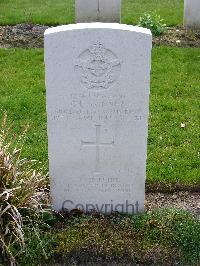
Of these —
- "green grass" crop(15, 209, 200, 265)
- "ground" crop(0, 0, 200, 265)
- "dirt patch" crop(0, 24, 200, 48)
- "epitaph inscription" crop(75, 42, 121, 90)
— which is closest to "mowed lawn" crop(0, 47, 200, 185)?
"ground" crop(0, 0, 200, 265)

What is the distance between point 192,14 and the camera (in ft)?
34.5

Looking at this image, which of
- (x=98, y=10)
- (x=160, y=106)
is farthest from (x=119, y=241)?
(x=98, y=10)

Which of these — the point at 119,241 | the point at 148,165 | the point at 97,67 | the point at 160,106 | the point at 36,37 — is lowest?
the point at 119,241

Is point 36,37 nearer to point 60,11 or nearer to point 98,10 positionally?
point 98,10

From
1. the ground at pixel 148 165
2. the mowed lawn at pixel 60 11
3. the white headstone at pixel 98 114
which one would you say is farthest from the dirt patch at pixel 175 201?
the mowed lawn at pixel 60 11

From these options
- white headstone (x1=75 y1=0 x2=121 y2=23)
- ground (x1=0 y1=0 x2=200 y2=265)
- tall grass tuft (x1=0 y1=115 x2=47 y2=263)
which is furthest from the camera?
white headstone (x1=75 y1=0 x2=121 y2=23)

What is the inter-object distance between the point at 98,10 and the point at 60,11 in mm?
1432

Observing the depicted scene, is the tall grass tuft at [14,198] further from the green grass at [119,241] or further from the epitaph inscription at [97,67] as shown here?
the epitaph inscription at [97,67]

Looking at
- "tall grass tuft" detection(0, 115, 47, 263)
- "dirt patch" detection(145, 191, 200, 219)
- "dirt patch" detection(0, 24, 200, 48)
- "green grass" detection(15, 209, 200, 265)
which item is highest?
"dirt patch" detection(0, 24, 200, 48)

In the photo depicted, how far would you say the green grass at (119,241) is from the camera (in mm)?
4754

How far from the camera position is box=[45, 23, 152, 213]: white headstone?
185 inches

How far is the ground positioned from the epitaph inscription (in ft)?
3.22

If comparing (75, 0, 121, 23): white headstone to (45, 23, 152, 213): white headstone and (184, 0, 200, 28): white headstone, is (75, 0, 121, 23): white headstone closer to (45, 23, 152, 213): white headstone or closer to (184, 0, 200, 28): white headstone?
(184, 0, 200, 28): white headstone

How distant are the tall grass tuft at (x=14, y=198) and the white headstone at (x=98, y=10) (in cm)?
596
